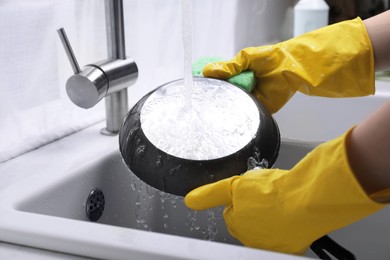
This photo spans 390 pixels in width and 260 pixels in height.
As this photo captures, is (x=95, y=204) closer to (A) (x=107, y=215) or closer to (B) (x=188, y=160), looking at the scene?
(A) (x=107, y=215)

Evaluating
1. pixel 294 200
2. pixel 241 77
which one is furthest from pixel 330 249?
pixel 241 77

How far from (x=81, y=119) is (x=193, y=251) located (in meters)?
0.60

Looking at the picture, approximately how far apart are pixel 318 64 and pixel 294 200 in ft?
1.28

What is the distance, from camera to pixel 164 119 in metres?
0.79

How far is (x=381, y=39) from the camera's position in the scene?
98cm

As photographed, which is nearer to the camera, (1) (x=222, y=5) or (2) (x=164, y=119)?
(2) (x=164, y=119)

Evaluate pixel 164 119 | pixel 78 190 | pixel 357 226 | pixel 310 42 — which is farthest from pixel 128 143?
pixel 357 226

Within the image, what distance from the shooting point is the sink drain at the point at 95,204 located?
0.93m

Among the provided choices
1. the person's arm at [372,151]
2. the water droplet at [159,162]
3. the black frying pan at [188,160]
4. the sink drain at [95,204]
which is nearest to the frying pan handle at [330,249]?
the black frying pan at [188,160]

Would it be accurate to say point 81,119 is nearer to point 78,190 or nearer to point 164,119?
point 78,190

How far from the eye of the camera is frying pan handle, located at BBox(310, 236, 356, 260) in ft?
2.33

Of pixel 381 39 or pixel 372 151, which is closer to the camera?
pixel 372 151

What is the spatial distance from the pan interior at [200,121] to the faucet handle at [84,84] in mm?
136

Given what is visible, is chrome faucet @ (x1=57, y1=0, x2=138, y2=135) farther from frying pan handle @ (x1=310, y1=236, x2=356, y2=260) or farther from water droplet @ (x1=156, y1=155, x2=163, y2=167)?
frying pan handle @ (x1=310, y1=236, x2=356, y2=260)
